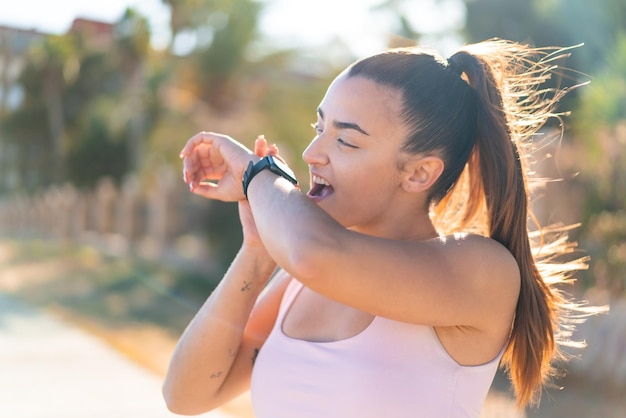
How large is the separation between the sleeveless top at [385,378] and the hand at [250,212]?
338mm

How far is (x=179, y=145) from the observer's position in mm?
23875

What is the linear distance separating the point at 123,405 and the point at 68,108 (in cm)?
3039

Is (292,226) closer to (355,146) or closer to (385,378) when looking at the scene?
(355,146)

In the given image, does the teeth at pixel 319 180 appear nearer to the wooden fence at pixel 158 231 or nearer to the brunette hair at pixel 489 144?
the brunette hair at pixel 489 144

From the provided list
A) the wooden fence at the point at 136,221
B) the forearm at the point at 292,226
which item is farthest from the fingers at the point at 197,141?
the wooden fence at the point at 136,221

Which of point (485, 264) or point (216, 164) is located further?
point (216, 164)

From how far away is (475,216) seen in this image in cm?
211

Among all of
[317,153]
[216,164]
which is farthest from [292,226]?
[216,164]

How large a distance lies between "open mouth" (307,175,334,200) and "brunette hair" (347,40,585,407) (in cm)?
19

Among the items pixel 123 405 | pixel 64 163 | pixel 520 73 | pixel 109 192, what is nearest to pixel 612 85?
pixel 123 405

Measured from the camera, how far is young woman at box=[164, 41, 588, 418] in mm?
1643

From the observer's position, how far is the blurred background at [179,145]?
7.30 meters

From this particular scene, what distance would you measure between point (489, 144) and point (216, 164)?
676 millimetres

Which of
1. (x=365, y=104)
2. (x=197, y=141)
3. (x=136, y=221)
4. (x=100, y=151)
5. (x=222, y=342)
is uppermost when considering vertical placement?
(x=365, y=104)
